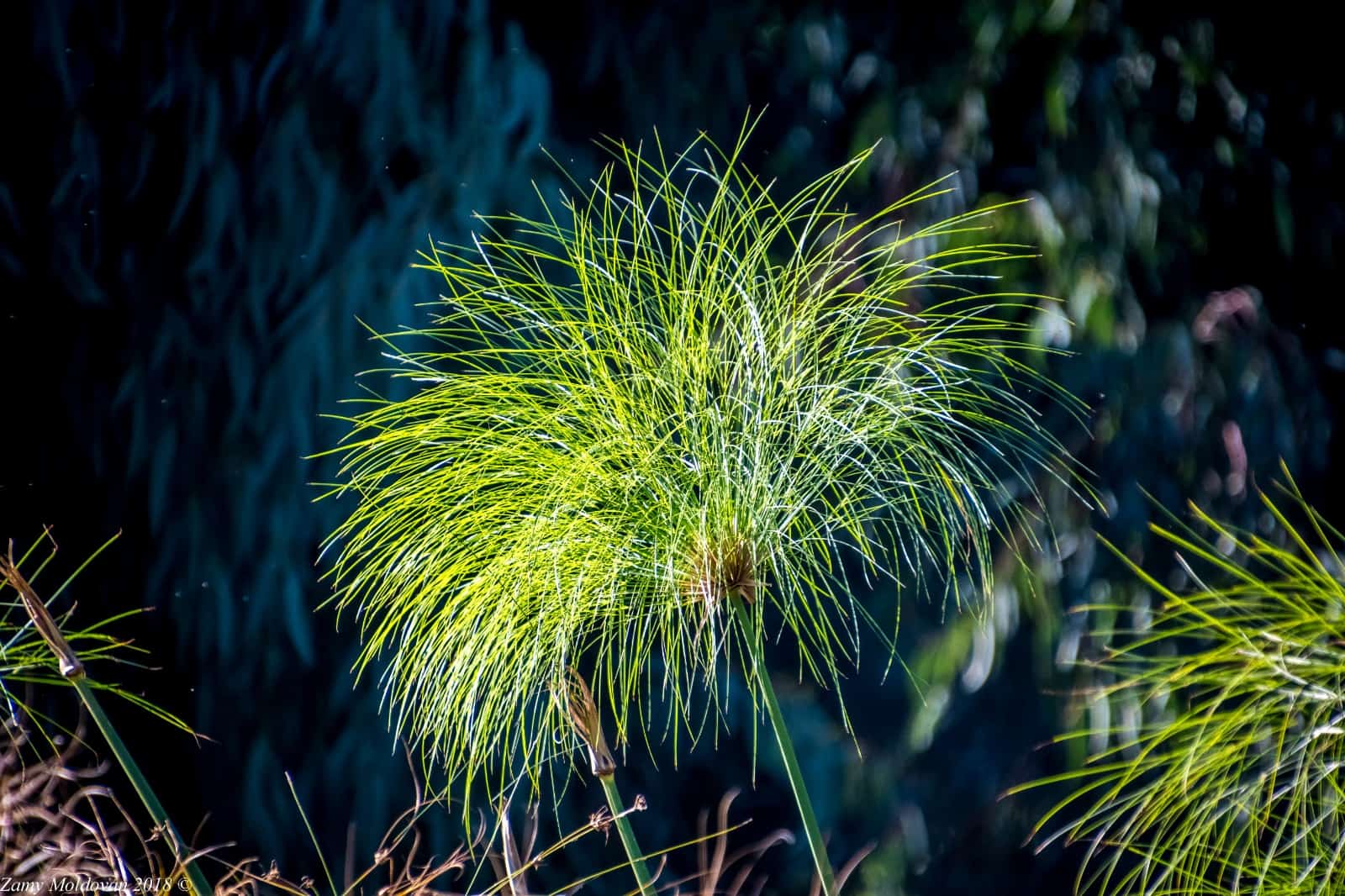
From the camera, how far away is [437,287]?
79.4 inches

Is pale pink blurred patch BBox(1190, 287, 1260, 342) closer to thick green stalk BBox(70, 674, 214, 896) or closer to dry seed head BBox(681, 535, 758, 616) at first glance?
dry seed head BBox(681, 535, 758, 616)

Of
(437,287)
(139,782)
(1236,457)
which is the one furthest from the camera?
(437,287)

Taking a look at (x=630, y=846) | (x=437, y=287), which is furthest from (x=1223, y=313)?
(x=630, y=846)

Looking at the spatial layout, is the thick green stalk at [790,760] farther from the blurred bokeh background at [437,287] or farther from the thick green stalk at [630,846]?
the blurred bokeh background at [437,287]

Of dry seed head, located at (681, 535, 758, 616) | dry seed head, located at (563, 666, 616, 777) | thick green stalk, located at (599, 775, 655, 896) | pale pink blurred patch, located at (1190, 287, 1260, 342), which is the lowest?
thick green stalk, located at (599, 775, 655, 896)

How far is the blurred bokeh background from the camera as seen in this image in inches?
72.4

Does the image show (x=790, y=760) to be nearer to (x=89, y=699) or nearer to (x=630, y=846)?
(x=630, y=846)

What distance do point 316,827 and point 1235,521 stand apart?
5.63ft

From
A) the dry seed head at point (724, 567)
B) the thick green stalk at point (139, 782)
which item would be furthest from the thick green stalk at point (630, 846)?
the thick green stalk at point (139, 782)

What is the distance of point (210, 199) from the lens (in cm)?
204

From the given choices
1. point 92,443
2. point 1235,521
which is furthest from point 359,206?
point 1235,521

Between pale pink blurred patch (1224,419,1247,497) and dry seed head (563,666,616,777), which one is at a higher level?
dry seed head (563,666,616,777)

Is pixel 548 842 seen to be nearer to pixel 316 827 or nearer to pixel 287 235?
pixel 316 827

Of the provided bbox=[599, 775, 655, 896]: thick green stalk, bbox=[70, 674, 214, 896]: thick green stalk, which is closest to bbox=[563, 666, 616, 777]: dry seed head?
bbox=[599, 775, 655, 896]: thick green stalk
